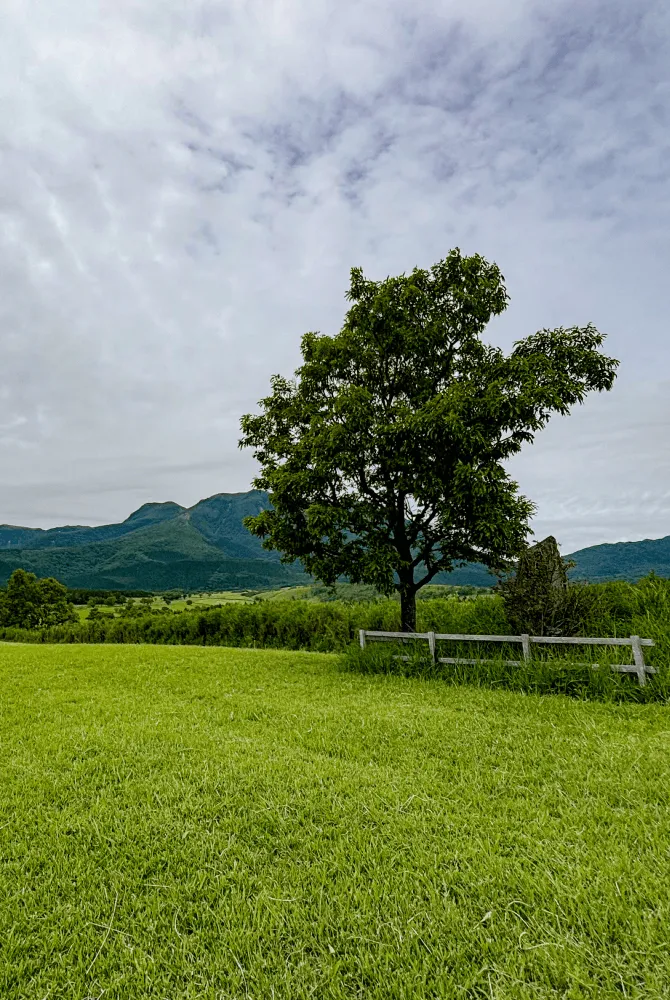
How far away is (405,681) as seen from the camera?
10977mm

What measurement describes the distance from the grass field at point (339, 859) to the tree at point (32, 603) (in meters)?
53.6

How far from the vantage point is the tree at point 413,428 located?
11539 mm

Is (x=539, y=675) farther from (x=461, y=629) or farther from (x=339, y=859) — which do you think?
(x=339, y=859)

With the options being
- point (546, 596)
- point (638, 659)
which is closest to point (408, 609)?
point (546, 596)

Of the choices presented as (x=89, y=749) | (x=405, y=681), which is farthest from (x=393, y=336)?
(x=89, y=749)

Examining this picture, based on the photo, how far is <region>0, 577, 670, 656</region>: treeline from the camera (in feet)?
38.4

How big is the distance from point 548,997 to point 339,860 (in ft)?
5.53

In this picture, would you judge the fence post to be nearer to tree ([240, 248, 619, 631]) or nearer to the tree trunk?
tree ([240, 248, 619, 631])

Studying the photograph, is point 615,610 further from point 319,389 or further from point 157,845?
point 157,845

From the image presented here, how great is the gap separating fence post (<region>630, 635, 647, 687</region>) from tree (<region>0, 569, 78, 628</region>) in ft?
189

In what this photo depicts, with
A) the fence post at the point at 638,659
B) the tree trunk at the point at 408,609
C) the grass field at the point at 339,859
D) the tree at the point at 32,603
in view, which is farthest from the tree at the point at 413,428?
the tree at the point at 32,603

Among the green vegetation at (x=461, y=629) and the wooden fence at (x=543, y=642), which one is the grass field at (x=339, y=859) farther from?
the green vegetation at (x=461, y=629)

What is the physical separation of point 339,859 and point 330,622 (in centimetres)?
1958

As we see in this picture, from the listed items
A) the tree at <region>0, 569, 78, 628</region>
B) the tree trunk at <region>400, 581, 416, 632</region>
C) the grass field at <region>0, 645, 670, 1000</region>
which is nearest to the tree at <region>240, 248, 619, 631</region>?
the tree trunk at <region>400, 581, 416, 632</region>
